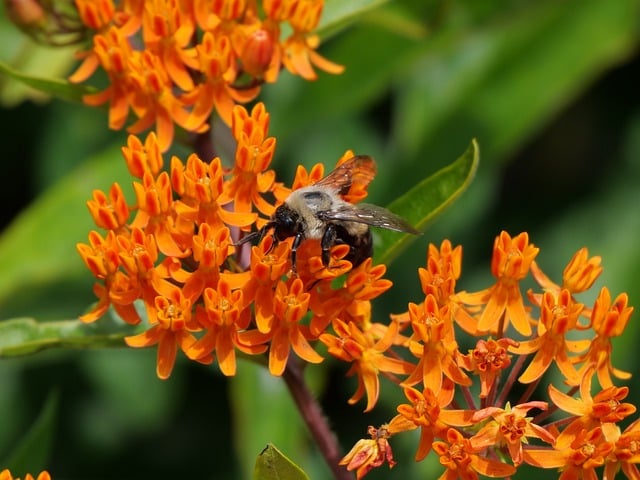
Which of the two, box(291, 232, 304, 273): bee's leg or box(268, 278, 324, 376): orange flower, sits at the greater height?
box(291, 232, 304, 273): bee's leg

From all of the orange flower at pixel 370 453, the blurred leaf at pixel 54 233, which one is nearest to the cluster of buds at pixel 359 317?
the orange flower at pixel 370 453

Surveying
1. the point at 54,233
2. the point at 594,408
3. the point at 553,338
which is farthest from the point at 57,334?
the point at 54,233

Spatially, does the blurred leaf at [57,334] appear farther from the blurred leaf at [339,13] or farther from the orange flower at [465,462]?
the blurred leaf at [339,13]

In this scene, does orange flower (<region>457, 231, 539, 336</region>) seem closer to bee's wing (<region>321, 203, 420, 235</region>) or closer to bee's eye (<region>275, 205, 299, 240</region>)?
bee's wing (<region>321, 203, 420, 235</region>)

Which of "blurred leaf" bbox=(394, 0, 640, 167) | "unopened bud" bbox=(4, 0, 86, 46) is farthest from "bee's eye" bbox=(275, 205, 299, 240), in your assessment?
"blurred leaf" bbox=(394, 0, 640, 167)

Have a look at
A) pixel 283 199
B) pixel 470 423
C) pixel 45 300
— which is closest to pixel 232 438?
pixel 45 300

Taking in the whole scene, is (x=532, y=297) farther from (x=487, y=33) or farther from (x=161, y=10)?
(x=487, y=33)
